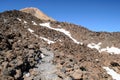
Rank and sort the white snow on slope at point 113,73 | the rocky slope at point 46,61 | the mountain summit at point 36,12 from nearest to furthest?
1. the rocky slope at point 46,61
2. the white snow on slope at point 113,73
3. the mountain summit at point 36,12

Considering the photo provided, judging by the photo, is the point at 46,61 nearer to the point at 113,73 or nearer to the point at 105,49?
the point at 113,73

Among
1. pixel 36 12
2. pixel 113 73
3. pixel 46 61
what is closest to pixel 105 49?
pixel 113 73

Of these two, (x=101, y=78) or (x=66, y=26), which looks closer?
(x=101, y=78)

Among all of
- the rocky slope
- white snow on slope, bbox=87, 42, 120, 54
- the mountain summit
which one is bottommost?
the rocky slope

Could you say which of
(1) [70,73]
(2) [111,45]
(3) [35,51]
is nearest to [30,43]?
(3) [35,51]

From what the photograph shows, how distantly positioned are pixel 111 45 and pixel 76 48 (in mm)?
12040

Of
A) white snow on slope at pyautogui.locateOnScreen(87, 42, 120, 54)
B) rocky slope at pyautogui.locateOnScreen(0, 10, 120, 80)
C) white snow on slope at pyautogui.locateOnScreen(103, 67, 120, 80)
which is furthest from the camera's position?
white snow on slope at pyautogui.locateOnScreen(87, 42, 120, 54)

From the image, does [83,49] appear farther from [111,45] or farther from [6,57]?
[6,57]

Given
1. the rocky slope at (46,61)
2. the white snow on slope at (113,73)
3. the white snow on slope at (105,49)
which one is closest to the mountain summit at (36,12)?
the white snow on slope at (105,49)

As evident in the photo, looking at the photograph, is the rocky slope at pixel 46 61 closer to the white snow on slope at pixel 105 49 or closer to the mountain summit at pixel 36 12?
the white snow on slope at pixel 105 49

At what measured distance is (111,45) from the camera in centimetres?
4966

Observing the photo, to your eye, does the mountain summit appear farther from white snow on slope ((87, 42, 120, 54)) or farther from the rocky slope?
the rocky slope

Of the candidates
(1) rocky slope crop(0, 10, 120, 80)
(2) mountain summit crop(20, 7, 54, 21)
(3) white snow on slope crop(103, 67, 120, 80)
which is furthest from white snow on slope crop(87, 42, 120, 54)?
(2) mountain summit crop(20, 7, 54, 21)

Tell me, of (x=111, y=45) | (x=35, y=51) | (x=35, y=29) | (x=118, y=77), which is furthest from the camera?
(x=111, y=45)
